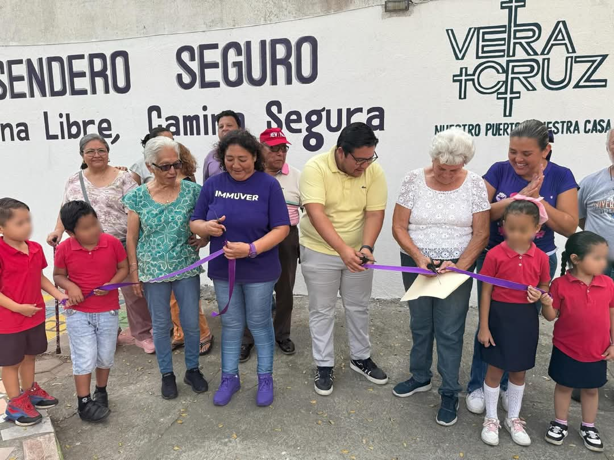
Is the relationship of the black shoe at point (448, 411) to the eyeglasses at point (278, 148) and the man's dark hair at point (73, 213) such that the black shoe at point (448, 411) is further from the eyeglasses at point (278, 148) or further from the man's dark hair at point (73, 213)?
the man's dark hair at point (73, 213)

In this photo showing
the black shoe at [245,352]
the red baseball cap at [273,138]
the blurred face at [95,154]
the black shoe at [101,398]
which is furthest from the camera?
the black shoe at [245,352]

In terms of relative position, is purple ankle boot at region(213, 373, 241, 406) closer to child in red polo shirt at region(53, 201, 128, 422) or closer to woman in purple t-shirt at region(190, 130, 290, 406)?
woman in purple t-shirt at region(190, 130, 290, 406)

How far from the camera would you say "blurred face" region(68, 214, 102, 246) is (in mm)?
2625

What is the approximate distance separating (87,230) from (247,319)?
1.14m

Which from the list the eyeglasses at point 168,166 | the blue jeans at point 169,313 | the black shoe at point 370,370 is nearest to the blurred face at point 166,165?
the eyeglasses at point 168,166

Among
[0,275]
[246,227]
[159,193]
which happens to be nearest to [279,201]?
[246,227]

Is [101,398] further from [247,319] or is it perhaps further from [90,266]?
[247,319]

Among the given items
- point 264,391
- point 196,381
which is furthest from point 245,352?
point 264,391

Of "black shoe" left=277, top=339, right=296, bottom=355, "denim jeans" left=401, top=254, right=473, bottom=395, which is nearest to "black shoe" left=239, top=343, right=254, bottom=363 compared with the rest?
"black shoe" left=277, top=339, right=296, bottom=355

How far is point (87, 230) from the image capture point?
8.68 ft

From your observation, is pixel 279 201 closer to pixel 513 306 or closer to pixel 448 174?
pixel 448 174

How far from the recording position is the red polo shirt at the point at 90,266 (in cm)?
271

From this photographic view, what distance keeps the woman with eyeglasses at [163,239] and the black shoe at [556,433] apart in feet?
7.62

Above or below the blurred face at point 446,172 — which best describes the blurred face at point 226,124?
above
